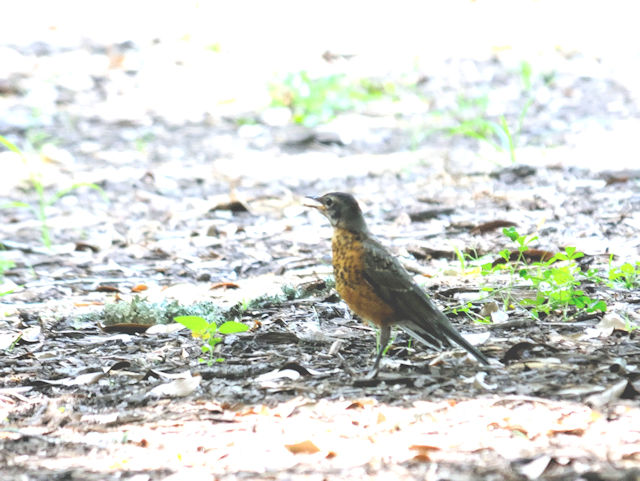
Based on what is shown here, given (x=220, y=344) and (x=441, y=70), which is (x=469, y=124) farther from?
(x=220, y=344)

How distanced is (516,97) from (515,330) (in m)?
7.39

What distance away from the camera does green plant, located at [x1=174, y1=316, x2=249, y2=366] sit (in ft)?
12.6

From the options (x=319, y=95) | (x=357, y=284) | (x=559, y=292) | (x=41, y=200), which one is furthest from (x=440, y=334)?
(x=319, y=95)

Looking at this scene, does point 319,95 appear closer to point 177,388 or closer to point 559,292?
point 559,292

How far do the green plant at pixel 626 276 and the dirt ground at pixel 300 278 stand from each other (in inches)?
1.4

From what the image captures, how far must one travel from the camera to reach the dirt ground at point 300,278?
3.05 metres

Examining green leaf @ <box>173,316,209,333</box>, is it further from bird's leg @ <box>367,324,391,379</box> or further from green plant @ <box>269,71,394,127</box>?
green plant @ <box>269,71,394,127</box>

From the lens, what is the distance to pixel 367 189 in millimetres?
8008

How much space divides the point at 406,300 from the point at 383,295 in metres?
0.10

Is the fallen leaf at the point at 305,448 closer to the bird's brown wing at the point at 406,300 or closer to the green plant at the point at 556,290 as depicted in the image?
the bird's brown wing at the point at 406,300

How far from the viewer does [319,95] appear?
11.0m

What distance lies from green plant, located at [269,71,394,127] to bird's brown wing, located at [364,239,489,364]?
22.0 feet

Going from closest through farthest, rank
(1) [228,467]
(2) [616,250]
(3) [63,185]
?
1. (1) [228,467]
2. (2) [616,250]
3. (3) [63,185]

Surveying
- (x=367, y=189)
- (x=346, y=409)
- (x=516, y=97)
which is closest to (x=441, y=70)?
(x=516, y=97)
